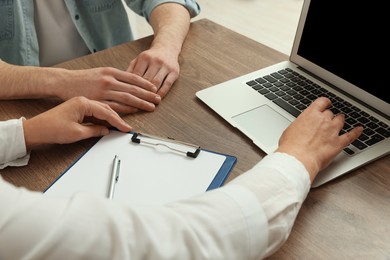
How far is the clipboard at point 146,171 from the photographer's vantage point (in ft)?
1.97

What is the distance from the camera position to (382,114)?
2.40 feet

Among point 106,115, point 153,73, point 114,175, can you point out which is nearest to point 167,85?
point 153,73

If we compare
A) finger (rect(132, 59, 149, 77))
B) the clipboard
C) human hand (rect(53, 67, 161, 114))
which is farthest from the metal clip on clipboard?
finger (rect(132, 59, 149, 77))

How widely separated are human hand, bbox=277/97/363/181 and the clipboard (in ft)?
0.37

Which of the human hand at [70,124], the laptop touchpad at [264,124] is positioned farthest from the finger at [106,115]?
the laptop touchpad at [264,124]

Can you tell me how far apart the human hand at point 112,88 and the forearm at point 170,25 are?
0.17 m

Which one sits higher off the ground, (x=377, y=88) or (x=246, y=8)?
(x=377, y=88)

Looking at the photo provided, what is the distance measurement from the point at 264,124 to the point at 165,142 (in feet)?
0.66

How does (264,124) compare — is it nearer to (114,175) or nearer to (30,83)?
(114,175)

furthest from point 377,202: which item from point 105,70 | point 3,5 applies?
point 3,5

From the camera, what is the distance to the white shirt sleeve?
410 millimetres

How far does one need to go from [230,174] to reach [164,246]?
0.23 metres

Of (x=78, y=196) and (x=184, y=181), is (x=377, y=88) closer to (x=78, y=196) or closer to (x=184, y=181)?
(x=184, y=181)

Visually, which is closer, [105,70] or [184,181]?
[184,181]
